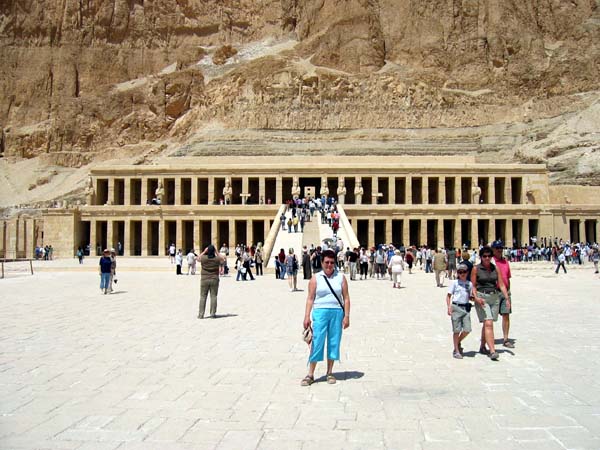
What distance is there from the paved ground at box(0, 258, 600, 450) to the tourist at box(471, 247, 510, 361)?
0.56m

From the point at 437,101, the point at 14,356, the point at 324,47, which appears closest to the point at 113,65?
the point at 324,47

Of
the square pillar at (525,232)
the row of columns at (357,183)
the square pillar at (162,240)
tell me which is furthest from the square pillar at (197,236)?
the square pillar at (525,232)

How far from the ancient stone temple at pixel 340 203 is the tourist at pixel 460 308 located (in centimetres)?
3482

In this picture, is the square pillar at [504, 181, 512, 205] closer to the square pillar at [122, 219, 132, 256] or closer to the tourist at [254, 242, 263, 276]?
the tourist at [254, 242, 263, 276]

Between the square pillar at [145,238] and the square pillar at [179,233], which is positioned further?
the square pillar at [145,238]

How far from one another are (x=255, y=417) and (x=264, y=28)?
10149 centimetres

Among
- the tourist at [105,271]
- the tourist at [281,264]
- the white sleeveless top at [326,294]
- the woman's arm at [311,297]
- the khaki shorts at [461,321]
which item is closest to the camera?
the woman's arm at [311,297]

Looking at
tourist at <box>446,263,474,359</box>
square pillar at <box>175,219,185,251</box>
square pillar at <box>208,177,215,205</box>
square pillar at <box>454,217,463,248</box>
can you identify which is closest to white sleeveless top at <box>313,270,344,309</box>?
tourist at <box>446,263,474,359</box>

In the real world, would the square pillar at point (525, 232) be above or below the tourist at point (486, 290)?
above

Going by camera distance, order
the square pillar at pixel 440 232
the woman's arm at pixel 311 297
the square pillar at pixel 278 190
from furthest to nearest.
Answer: the square pillar at pixel 278 190 < the square pillar at pixel 440 232 < the woman's arm at pixel 311 297

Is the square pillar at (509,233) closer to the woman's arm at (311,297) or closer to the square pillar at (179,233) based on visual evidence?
the square pillar at (179,233)

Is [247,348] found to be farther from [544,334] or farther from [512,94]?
[512,94]

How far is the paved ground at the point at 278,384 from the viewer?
5586 mm

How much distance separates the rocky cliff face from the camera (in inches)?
3024
